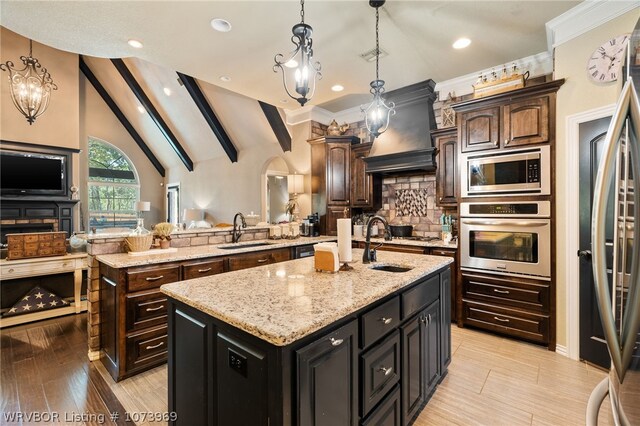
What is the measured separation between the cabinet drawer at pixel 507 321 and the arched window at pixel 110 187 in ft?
33.2

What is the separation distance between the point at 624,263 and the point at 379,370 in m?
1.10

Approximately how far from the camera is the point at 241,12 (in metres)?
2.53

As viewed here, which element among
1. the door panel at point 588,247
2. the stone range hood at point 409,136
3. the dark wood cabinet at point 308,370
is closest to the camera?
the dark wood cabinet at point 308,370

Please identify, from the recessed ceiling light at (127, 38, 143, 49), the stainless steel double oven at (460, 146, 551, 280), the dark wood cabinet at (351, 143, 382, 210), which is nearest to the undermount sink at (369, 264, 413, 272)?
the stainless steel double oven at (460, 146, 551, 280)

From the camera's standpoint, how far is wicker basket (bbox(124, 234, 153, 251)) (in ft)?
8.91

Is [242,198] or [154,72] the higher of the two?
[154,72]

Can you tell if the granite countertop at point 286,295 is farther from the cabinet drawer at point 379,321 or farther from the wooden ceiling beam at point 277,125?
the wooden ceiling beam at point 277,125

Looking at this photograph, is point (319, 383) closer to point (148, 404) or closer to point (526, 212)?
point (148, 404)

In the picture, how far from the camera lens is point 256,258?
3398 mm

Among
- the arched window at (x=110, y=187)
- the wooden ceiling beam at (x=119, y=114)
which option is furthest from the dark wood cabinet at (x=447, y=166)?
the arched window at (x=110, y=187)

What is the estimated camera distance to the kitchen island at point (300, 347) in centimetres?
105

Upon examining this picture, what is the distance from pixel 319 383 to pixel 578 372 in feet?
8.99

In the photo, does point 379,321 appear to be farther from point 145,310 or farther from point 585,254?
point 585,254

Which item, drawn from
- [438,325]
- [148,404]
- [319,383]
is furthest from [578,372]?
[148,404]
